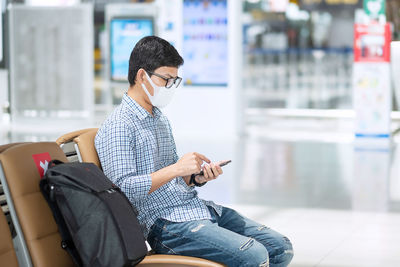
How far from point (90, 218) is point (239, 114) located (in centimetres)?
926

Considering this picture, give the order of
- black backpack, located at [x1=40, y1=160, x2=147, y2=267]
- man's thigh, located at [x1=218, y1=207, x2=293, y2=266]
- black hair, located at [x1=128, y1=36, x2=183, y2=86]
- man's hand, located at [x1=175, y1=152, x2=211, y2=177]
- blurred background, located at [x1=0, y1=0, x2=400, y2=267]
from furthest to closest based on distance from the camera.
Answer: blurred background, located at [x1=0, y1=0, x2=400, y2=267] → man's thigh, located at [x1=218, y1=207, x2=293, y2=266] → black hair, located at [x1=128, y1=36, x2=183, y2=86] → man's hand, located at [x1=175, y1=152, x2=211, y2=177] → black backpack, located at [x1=40, y1=160, x2=147, y2=267]

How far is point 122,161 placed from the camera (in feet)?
9.08

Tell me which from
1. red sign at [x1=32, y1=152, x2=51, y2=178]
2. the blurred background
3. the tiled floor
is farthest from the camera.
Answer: the blurred background

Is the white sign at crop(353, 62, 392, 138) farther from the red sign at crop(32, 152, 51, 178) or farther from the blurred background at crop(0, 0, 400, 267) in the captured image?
the red sign at crop(32, 152, 51, 178)

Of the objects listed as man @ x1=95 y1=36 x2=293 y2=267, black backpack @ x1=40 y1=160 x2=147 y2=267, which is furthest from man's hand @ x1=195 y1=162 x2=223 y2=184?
black backpack @ x1=40 y1=160 x2=147 y2=267

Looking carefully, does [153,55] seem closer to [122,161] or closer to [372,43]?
[122,161]

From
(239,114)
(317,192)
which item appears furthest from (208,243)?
(239,114)

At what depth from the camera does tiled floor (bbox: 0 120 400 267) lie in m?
4.79

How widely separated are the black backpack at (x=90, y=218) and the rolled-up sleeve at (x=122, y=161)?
0.30 meters

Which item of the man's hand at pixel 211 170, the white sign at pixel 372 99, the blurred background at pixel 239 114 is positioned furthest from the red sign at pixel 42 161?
the white sign at pixel 372 99

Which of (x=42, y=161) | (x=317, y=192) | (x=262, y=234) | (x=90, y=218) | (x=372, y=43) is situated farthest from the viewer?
(x=372, y=43)

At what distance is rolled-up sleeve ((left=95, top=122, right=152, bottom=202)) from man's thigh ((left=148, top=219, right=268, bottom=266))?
18 centimetres

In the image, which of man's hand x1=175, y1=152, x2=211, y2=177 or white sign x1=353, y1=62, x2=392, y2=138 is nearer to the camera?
man's hand x1=175, y1=152, x2=211, y2=177

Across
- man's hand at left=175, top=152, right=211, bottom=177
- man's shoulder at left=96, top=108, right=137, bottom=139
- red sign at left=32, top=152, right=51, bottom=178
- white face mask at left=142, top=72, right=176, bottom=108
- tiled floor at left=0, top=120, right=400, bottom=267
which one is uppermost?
white face mask at left=142, top=72, right=176, bottom=108
